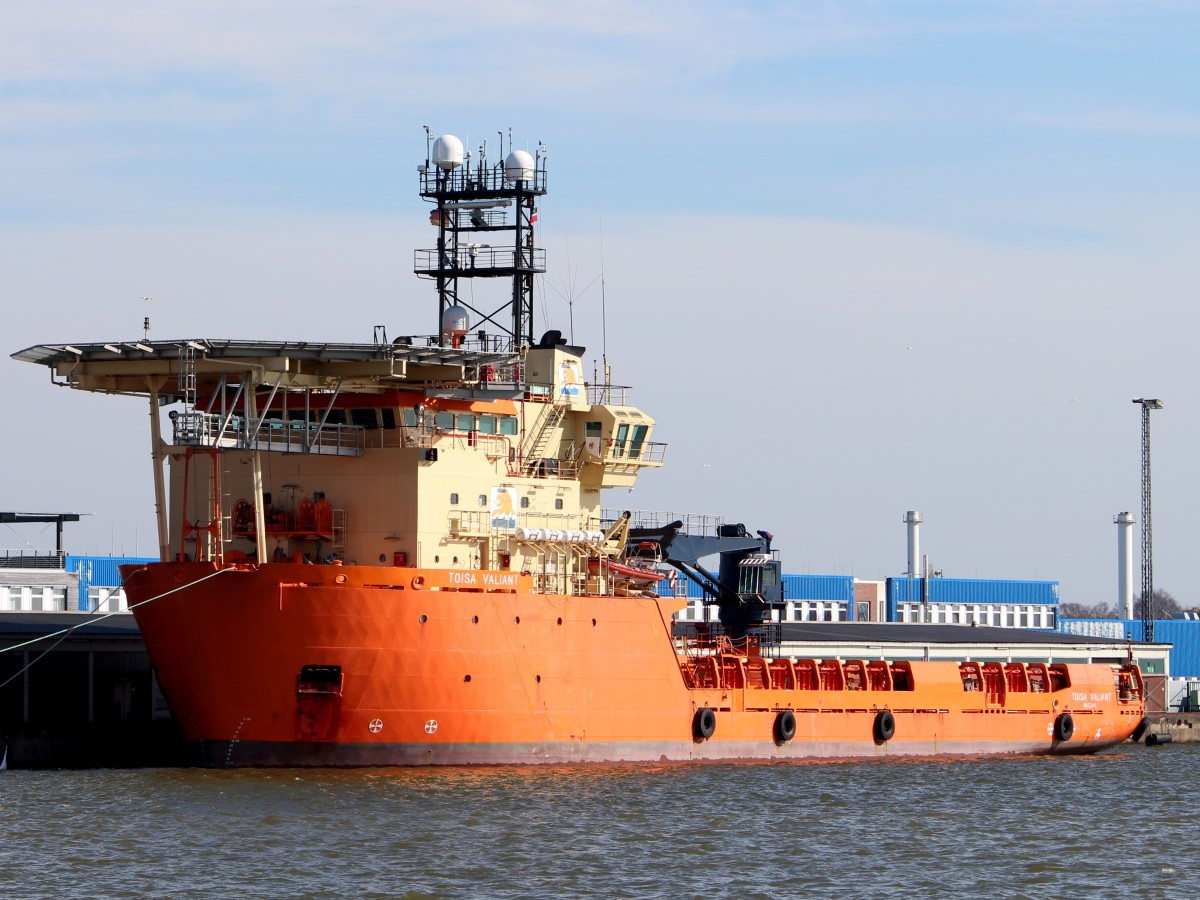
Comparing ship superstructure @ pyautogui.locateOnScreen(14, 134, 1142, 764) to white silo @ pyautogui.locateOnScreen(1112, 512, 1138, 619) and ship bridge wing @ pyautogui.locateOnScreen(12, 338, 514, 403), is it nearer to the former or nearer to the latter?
ship bridge wing @ pyautogui.locateOnScreen(12, 338, 514, 403)

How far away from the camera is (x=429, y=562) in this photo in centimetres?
4162

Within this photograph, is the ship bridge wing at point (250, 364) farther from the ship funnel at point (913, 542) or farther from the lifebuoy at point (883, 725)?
the ship funnel at point (913, 542)

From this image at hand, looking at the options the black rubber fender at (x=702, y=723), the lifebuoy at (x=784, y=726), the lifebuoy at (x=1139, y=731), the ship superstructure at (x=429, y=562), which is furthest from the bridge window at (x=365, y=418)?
the lifebuoy at (x=1139, y=731)

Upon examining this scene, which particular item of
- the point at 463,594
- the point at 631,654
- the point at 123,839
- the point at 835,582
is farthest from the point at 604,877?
the point at 835,582

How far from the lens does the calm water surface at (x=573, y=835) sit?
2995 cm

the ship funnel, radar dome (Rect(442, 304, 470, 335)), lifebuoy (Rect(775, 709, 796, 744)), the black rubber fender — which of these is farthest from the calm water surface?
the ship funnel

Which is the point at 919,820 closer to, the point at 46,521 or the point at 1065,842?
the point at 1065,842

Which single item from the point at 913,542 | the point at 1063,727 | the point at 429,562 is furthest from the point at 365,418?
the point at 913,542

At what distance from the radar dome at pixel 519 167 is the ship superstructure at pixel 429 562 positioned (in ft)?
0.17

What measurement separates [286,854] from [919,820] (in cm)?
1369

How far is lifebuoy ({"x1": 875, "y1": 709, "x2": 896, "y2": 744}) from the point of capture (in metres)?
51.8

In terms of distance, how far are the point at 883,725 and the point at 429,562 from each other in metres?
16.2

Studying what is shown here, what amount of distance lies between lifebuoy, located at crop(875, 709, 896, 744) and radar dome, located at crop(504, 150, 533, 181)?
17556 millimetres

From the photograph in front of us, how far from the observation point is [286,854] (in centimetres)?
3123
